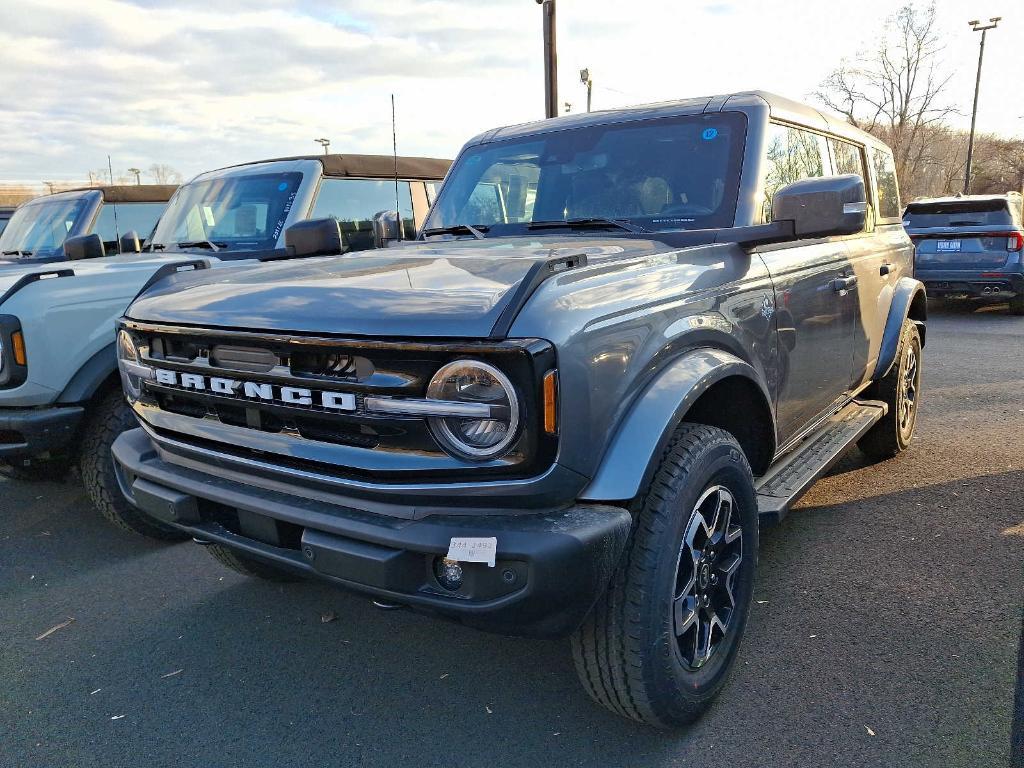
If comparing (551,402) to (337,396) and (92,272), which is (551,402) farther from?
(92,272)

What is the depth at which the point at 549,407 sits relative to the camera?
1.88 m

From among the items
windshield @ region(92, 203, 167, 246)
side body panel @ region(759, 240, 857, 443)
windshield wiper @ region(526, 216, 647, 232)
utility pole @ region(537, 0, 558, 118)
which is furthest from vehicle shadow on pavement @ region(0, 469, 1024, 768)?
utility pole @ region(537, 0, 558, 118)

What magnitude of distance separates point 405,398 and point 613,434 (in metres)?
0.54

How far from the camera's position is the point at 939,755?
89.4 inches

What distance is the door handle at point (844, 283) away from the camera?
142 inches

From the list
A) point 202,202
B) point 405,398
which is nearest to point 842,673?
point 405,398

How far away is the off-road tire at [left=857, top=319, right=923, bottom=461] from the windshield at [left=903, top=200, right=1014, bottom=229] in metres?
7.56

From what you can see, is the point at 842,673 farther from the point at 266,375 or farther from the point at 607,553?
the point at 266,375

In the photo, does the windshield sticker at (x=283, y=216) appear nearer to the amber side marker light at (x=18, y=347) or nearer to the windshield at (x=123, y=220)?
the amber side marker light at (x=18, y=347)

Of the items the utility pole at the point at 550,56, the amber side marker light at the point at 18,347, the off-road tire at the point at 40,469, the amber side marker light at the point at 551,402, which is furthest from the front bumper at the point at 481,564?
the utility pole at the point at 550,56

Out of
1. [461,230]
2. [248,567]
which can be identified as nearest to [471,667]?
[248,567]

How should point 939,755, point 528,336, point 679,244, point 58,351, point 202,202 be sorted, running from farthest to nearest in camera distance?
point 202,202
point 58,351
point 679,244
point 939,755
point 528,336

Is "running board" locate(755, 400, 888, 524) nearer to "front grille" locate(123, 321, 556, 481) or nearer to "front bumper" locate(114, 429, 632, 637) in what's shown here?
"front bumper" locate(114, 429, 632, 637)

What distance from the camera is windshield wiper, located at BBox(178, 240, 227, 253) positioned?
18.8 feet
